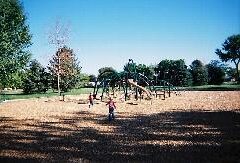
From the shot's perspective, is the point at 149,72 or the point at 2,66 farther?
the point at 149,72

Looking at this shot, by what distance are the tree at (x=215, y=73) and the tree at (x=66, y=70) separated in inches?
1650

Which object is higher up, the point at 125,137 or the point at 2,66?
the point at 2,66

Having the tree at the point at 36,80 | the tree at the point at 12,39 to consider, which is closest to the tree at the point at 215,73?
the tree at the point at 36,80

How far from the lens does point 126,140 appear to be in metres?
12.8

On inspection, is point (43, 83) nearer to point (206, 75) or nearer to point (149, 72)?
point (149, 72)

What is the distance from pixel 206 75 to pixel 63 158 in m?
81.4

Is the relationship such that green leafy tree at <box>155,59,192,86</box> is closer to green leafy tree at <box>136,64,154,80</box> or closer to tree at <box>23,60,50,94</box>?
green leafy tree at <box>136,64,154,80</box>

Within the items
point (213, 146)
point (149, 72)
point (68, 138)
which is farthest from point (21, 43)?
point (149, 72)

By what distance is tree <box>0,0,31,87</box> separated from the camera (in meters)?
32.1

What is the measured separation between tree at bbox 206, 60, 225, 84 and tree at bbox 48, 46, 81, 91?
4192 cm

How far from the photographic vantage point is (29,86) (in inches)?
2435

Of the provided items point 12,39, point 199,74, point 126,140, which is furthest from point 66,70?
point 126,140

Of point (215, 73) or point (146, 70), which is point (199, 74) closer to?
point (215, 73)

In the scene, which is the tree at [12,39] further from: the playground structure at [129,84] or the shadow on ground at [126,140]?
the shadow on ground at [126,140]
